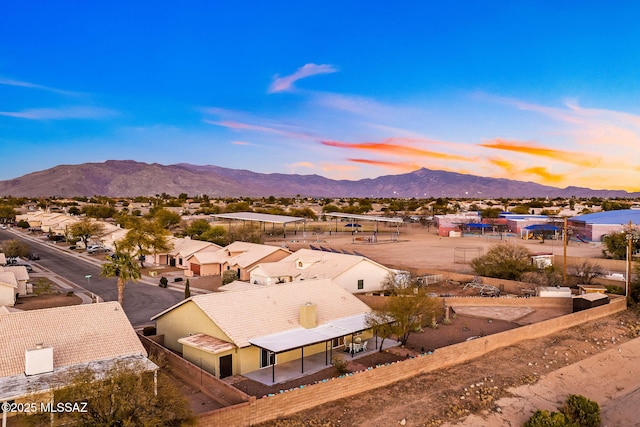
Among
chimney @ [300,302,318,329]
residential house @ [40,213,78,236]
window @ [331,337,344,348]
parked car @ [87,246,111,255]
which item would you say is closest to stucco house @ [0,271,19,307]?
chimney @ [300,302,318,329]

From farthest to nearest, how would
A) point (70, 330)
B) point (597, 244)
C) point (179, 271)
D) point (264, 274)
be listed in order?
point (597, 244), point (179, 271), point (264, 274), point (70, 330)

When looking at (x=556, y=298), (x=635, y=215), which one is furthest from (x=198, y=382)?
(x=635, y=215)

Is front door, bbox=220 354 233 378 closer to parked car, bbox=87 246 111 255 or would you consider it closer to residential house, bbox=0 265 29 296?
residential house, bbox=0 265 29 296

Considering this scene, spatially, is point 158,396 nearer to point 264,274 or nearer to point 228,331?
point 228,331

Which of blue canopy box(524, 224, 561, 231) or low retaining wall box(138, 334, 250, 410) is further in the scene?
blue canopy box(524, 224, 561, 231)

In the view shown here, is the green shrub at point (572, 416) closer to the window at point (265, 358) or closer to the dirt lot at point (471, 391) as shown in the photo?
the dirt lot at point (471, 391)

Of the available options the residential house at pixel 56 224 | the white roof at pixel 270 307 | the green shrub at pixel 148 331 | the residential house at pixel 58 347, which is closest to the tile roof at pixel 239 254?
the green shrub at pixel 148 331

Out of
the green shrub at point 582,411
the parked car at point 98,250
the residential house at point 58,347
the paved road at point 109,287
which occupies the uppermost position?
the residential house at point 58,347
